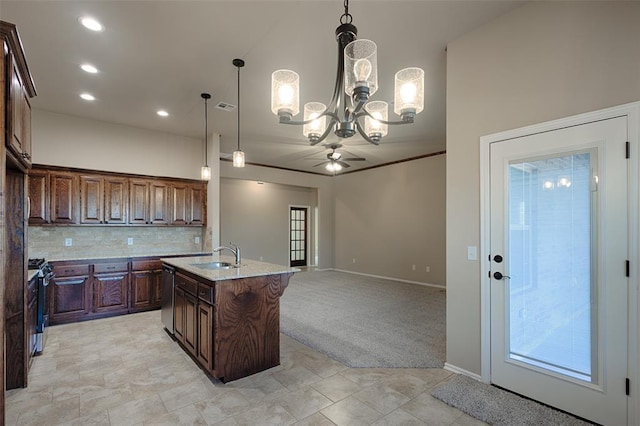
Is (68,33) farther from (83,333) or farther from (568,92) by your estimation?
(568,92)

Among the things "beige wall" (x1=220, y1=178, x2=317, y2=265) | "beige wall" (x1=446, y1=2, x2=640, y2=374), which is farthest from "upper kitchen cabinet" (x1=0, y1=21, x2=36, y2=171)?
"beige wall" (x1=220, y1=178, x2=317, y2=265)

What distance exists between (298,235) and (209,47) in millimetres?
7644

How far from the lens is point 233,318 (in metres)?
2.73

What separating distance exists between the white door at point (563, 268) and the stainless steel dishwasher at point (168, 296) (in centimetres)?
332

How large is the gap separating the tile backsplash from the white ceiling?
1.82m

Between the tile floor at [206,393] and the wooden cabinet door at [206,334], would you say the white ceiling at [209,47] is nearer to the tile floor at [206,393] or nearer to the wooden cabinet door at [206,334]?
the wooden cabinet door at [206,334]

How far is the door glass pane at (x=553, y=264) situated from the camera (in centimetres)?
217

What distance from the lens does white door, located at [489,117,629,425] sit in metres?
2.04

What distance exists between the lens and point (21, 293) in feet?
8.71

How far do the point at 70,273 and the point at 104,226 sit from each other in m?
0.91

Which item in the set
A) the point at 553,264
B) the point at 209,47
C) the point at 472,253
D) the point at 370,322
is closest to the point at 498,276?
the point at 472,253

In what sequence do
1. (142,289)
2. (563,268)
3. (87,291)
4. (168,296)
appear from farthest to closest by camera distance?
(142,289)
(87,291)
(168,296)
(563,268)

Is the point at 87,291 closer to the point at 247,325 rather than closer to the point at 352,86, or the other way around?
Answer: the point at 247,325

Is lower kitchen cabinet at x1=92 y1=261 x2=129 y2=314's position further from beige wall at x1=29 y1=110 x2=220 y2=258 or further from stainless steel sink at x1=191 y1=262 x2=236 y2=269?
stainless steel sink at x1=191 y1=262 x2=236 y2=269
